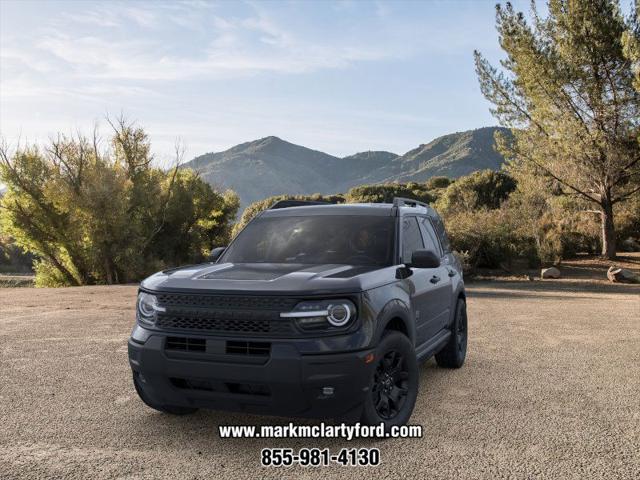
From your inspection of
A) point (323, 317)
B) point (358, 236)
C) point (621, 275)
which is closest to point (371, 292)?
point (323, 317)

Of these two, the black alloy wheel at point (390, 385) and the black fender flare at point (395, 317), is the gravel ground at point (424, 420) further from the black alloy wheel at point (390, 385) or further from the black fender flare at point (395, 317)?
the black fender flare at point (395, 317)

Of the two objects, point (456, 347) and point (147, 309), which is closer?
point (147, 309)

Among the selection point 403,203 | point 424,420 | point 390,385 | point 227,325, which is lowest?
point 424,420

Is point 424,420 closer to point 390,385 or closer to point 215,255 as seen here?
point 390,385

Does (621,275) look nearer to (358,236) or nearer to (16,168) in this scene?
(358,236)

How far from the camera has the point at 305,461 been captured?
414 centimetres

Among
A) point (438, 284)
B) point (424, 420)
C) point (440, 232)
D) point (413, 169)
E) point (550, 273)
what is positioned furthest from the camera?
point (413, 169)

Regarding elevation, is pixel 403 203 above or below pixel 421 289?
above

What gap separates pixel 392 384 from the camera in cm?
456

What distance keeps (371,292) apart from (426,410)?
168 centimetres

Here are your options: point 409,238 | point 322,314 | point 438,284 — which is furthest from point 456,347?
point 322,314

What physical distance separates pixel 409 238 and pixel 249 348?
2255 mm

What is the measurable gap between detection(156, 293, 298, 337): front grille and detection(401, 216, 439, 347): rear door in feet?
4.78

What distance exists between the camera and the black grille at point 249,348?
3.90 m
